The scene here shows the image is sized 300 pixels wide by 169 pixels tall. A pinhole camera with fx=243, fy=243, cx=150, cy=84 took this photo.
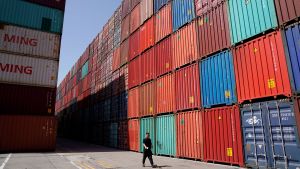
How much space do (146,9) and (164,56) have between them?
646 centimetres

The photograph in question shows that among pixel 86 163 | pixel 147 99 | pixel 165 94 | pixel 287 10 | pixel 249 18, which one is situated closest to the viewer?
pixel 287 10

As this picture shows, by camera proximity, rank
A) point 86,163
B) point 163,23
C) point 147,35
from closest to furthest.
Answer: point 86,163 → point 163,23 → point 147,35

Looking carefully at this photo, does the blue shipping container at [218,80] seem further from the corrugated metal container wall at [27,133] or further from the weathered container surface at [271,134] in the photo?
the corrugated metal container wall at [27,133]

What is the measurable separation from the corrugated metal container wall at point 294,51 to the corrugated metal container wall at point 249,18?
880 mm

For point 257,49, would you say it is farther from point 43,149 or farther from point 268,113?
point 43,149

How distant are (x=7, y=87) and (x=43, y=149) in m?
6.21

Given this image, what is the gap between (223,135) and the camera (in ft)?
41.9

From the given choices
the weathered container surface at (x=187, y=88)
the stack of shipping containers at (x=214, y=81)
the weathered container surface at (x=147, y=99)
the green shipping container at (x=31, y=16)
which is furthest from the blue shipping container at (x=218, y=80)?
the green shipping container at (x=31, y=16)

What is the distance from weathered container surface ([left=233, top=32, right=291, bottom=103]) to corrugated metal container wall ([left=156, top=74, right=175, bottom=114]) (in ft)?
19.1

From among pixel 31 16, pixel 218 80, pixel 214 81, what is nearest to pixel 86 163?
pixel 214 81

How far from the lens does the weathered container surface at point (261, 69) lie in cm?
1043

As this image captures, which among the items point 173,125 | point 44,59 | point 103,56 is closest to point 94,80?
point 103,56

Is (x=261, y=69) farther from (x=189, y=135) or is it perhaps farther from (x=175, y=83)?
(x=175, y=83)

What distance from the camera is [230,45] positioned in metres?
13.0
